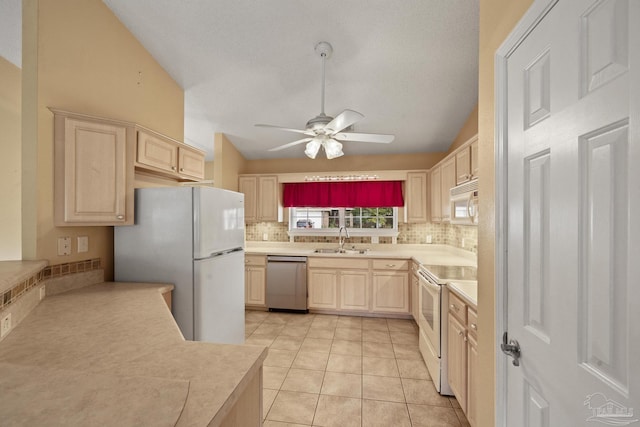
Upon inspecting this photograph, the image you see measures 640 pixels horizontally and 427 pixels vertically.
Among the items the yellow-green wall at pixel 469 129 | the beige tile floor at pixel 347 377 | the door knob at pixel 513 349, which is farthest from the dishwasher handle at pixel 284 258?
the door knob at pixel 513 349

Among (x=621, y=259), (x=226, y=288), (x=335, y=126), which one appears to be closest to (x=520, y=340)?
(x=621, y=259)

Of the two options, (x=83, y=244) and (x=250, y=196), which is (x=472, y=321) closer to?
(x=83, y=244)

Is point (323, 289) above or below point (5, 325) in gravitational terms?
below

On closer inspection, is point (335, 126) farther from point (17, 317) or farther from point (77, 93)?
point (17, 317)

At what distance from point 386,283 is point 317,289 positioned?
98 centimetres

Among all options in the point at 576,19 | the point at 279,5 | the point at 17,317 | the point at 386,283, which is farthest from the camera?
the point at 386,283

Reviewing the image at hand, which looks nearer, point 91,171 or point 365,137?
point 91,171

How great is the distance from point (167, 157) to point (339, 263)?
8.19 feet

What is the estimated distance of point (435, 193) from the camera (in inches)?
147

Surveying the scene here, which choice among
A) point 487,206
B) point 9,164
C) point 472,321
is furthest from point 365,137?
point 9,164

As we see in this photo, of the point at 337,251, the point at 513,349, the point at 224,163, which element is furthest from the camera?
the point at 337,251

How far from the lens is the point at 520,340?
3.30ft

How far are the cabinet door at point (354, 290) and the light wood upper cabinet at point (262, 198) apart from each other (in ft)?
4.92

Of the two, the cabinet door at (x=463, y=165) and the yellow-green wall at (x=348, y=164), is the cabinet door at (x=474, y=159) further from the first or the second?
the yellow-green wall at (x=348, y=164)
